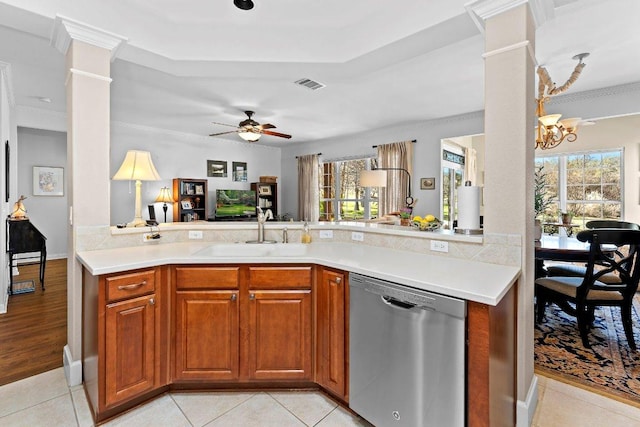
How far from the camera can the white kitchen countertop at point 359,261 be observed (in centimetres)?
142

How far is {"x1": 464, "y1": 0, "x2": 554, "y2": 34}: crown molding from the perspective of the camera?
1.82 m

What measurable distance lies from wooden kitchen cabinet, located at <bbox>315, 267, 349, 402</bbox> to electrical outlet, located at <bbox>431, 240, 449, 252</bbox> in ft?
2.25

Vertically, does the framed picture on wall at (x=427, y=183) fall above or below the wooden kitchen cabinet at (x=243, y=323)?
above

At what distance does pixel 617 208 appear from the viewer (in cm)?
545

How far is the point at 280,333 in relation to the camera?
2.01 meters

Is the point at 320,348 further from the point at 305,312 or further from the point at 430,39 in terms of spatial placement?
the point at 430,39

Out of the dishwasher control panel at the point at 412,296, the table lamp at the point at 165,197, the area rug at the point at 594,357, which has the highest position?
the table lamp at the point at 165,197

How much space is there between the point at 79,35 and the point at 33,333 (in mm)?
2580

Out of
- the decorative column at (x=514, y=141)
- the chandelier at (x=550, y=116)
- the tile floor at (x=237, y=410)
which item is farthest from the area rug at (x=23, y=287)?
the chandelier at (x=550, y=116)

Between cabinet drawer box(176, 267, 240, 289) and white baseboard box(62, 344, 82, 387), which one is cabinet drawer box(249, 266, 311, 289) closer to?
cabinet drawer box(176, 267, 240, 289)

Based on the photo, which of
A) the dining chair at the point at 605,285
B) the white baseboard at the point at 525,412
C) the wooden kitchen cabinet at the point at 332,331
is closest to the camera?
the white baseboard at the point at 525,412

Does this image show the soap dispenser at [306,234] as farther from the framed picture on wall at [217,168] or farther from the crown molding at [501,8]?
the framed picture on wall at [217,168]

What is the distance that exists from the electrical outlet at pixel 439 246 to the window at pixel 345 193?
4.98 m

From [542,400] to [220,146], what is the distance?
7104mm
